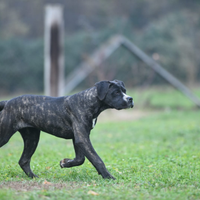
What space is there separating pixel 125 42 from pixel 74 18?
8.64 meters

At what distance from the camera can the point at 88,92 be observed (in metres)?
5.22

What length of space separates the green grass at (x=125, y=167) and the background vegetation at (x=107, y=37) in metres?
6.87

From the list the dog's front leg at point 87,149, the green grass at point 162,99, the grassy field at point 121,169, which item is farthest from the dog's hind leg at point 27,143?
the green grass at point 162,99

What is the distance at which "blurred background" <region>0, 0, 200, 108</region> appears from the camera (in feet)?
70.5

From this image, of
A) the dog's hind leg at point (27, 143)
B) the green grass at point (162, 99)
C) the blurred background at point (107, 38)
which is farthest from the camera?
the blurred background at point (107, 38)

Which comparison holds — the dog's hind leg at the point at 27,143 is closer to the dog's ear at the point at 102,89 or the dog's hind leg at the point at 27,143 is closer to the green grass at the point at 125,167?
the green grass at the point at 125,167

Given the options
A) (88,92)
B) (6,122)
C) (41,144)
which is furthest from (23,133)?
(41,144)

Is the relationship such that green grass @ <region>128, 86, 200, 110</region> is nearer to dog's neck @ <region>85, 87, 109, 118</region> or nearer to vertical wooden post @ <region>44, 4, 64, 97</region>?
vertical wooden post @ <region>44, 4, 64, 97</region>

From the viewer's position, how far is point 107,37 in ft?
77.7

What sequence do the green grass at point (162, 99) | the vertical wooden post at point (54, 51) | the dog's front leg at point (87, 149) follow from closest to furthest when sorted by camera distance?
the dog's front leg at point (87, 149) → the vertical wooden post at point (54, 51) → the green grass at point (162, 99)

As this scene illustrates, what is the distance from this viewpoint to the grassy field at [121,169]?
4.39 metres

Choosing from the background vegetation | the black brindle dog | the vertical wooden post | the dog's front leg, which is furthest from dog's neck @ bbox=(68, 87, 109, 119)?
the background vegetation

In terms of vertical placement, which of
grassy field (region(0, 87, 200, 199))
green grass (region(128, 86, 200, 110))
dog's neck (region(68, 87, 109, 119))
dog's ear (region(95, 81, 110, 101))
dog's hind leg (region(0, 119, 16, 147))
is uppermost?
green grass (region(128, 86, 200, 110))

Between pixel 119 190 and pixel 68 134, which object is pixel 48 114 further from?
pixel 119 190
